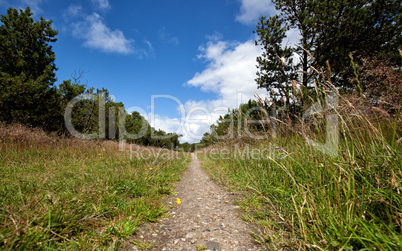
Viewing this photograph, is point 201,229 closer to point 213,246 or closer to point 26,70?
point 213,246

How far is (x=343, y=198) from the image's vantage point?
1595mm

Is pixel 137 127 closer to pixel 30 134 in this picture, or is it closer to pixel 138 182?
pixel 30 134

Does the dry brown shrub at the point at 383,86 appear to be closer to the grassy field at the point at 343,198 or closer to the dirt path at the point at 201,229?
the grassy field at the point at 343,198

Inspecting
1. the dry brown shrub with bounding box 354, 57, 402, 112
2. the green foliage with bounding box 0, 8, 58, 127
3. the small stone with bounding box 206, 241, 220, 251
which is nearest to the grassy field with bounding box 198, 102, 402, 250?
the small stone with bounding box 206, 241, 220, 251

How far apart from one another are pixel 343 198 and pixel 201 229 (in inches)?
61.6

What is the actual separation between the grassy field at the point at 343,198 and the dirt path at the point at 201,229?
0.63ft

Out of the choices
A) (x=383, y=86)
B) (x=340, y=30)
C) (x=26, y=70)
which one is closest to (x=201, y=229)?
(x=383, y=86)

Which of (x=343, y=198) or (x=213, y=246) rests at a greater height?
(x=343, y=198)

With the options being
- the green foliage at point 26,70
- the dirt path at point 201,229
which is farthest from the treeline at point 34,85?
the dirt path at point 201,229

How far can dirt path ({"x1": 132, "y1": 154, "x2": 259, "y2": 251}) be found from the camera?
63.0 inches

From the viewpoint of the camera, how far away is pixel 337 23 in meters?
8.80

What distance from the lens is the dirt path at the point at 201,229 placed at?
1601 mm

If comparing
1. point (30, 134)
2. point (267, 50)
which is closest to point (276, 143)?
point (267, 50)

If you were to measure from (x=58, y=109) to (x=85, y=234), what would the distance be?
1550 centimetres
